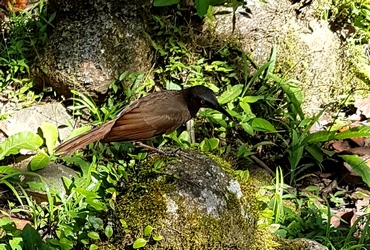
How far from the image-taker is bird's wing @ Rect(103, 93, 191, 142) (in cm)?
455

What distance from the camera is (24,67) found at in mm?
5992

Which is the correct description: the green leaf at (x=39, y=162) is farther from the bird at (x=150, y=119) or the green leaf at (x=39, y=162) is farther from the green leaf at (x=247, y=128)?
the green leaf at (x=247, y=128)

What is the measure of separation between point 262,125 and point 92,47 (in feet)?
5.83

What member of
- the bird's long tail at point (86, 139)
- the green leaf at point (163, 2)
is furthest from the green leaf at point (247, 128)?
the green leaf at point (163, 2)

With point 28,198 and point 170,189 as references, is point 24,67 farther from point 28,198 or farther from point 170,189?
point 170,189

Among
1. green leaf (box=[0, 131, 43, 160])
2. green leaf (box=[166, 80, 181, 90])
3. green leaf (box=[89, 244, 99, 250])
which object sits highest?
green leaf (box=[89, 244, 99, 250])

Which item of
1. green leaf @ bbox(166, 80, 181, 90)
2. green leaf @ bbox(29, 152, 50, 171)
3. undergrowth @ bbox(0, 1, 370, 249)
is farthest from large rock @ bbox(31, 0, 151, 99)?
green leaf @ bbox(29, 152, 50, 171)

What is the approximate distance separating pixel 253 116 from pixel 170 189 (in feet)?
6.90

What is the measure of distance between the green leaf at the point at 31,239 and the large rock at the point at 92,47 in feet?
6.70

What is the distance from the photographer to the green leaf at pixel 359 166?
498 cm

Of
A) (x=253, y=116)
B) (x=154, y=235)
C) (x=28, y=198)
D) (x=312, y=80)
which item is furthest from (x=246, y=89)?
(x=154, y=235)

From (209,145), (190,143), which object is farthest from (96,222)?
(190,143)

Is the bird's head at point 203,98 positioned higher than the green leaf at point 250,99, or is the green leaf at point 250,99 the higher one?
the bird's head at point 203,98

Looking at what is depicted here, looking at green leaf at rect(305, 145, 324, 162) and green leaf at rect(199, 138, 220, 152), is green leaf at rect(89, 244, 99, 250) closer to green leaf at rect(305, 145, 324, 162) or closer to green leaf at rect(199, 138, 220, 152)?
green leaf at rect(199, 138, 220, 152)
